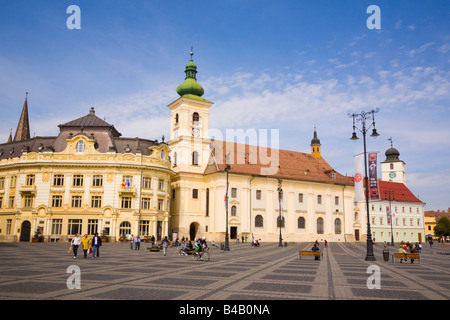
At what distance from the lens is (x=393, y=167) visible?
112 m

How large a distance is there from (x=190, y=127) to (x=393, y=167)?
72298 millimetres

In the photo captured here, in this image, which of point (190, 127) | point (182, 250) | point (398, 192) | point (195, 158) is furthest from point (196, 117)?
point (398, 192)

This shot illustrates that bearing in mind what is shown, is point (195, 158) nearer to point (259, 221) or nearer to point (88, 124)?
point (259, 221)

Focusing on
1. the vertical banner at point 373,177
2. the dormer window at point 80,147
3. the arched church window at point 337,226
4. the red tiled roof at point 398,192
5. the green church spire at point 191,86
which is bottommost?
the arched church window at point 337,226

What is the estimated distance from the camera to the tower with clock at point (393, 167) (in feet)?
363

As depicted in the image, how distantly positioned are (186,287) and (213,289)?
3.29 feet

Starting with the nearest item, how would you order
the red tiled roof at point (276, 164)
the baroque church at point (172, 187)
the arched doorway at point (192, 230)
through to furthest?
the baroque church at point (172, 187) < the arched doorway at point (192, 230) < the red tiled roof at point (276, 164)

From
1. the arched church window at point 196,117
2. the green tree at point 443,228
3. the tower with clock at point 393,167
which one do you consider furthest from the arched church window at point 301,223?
the green tree at point 443,228

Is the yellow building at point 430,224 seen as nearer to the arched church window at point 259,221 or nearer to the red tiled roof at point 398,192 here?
the red tiled roof at point 398,192

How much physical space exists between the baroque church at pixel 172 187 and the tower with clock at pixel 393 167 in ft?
127

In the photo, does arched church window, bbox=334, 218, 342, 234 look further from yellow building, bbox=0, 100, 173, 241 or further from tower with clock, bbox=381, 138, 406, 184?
tower with clock, bbox=381, 138, 406, 184

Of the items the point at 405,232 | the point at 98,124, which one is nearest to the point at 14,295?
the point at 98,124

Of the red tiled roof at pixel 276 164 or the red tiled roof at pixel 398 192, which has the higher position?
the red tiled roof at pixel 276 164
